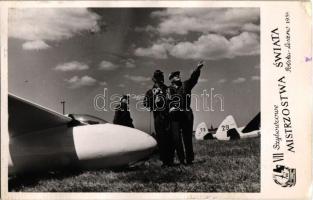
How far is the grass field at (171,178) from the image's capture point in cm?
169

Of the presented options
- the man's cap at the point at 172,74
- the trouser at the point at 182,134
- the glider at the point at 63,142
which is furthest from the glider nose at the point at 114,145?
the man's cap at the point at 172,74

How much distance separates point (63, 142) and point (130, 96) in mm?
342

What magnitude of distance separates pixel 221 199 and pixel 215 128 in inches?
11.7

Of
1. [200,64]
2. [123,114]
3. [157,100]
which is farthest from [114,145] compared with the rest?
[200,64]

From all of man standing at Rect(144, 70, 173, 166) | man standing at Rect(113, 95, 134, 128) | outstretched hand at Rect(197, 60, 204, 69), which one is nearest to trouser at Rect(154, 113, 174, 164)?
man standing at Rect(144, 70, 173, 166)

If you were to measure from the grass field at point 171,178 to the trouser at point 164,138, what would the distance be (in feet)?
0.12

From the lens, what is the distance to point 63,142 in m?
1.70

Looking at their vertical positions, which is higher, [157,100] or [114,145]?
[157,100]

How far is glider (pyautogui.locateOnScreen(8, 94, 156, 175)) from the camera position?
1.69 m

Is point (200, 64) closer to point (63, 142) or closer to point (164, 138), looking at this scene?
point (164, 138)

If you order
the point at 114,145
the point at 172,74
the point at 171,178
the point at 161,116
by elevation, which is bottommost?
the point at 171,178

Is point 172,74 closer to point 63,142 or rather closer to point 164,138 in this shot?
point 164,138

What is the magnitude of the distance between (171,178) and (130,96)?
0.38m

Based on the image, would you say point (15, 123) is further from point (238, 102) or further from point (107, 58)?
point (238, 102)
